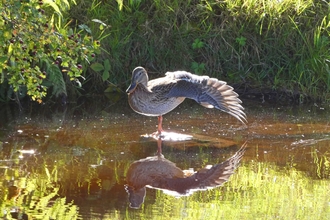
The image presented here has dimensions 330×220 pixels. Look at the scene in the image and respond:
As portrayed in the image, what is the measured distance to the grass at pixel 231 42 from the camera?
8.55 m

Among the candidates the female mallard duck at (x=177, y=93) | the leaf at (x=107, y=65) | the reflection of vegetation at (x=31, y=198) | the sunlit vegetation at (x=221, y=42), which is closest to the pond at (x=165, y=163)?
the reflection of vegetation at (x=31, y=198)

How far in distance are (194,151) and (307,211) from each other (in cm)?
167

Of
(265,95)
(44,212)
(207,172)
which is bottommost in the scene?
(44,212)

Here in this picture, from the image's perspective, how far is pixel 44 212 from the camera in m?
4.64

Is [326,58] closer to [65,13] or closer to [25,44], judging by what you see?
[65,13]

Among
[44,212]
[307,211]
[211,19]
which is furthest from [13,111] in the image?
[307,211]

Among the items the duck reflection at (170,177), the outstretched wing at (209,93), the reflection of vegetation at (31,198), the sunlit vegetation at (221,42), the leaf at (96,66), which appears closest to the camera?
the reflection of vegetation at (31,198)

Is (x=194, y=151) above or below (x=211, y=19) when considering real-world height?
below

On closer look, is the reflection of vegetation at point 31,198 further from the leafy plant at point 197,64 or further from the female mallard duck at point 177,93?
the leafy plant at point 197,64

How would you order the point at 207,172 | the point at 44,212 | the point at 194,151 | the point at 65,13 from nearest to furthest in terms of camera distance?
the point at 44,212, the point at 207,172, the point at 194,151, the point at 65,13

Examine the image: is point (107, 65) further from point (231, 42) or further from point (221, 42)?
point (231, 42)

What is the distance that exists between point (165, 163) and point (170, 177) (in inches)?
13.8

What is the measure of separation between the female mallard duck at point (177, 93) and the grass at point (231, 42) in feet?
4.06

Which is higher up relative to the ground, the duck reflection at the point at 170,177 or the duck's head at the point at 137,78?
the duck's head at the point at 137,78
